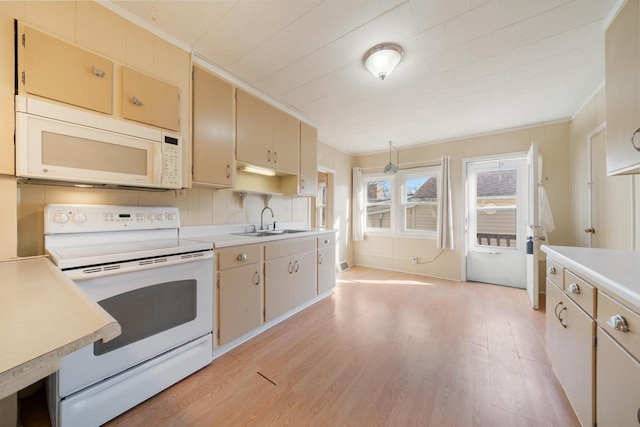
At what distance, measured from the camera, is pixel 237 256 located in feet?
6.46

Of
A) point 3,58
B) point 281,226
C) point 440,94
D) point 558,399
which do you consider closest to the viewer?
point 3,58

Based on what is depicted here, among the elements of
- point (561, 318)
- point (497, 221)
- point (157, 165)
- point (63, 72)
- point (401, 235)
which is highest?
point (63, 72)

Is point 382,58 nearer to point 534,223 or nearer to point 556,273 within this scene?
point 556,273

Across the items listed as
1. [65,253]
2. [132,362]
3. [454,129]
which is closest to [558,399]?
[132,362]

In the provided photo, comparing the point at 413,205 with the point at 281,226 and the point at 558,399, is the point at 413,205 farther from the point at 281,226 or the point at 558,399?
the point at 558,399

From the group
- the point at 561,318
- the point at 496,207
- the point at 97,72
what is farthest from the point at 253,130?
the point at 496,207

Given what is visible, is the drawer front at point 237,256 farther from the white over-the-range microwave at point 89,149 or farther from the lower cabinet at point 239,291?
the white over-the-range microwave at point 89,149

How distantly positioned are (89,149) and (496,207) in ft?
15.5

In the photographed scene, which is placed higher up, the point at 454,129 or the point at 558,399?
the point at 454,129

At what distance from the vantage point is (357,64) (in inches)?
80.0

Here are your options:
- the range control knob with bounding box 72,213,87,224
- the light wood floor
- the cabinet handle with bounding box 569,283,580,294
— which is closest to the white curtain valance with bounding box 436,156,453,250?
the light wood floor

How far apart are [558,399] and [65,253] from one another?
3003 mm

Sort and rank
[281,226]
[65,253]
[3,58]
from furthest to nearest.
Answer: [281,226]
[65,253]
[3,58]

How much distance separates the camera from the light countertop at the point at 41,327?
0.40 m
